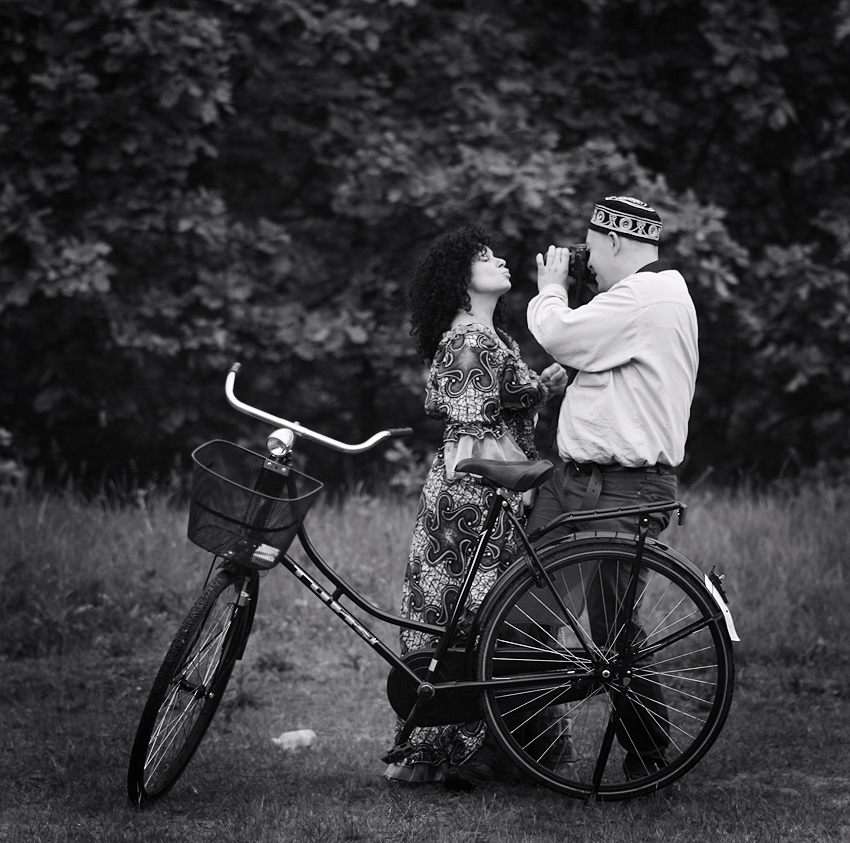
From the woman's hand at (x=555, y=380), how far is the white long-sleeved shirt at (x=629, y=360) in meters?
0.49

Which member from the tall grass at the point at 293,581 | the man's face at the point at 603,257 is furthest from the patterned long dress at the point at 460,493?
the tall grass at the point at 293,581

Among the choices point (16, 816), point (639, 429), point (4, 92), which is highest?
point (4, 92)

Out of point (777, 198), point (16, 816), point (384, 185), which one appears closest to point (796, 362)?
point (777, 198)

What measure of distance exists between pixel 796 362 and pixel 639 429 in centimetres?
517

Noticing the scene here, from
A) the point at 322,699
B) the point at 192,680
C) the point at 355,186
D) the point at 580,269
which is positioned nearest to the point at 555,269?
the point at 580,269

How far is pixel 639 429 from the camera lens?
12.6 feet

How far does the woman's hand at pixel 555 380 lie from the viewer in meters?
4.41

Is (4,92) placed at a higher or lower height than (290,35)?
lower

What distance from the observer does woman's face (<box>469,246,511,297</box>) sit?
421 centimetres

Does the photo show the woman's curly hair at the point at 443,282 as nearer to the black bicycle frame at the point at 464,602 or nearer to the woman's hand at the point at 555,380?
the woman's hand at the point at 555,380

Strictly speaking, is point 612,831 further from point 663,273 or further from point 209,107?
point 209,107

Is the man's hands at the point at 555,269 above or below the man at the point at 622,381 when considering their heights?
above

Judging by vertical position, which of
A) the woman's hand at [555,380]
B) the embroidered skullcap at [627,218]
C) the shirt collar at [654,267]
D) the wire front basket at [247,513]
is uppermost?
the embroidered skullcap at [627,218]

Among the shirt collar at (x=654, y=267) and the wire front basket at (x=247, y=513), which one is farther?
the shirt collar at (x=654, y=267)
